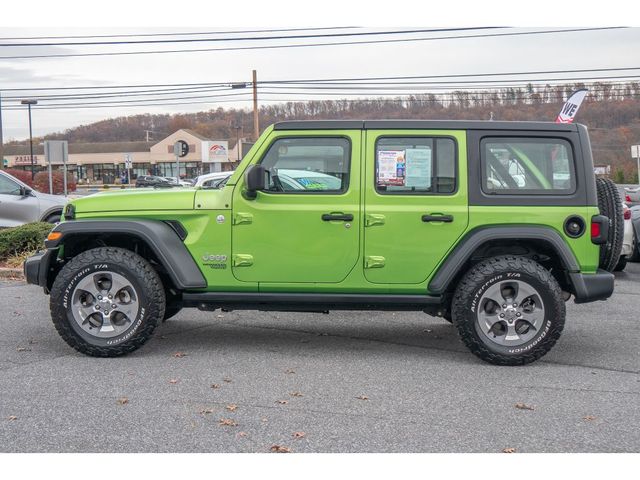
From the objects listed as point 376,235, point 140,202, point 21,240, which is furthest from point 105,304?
point 21,240

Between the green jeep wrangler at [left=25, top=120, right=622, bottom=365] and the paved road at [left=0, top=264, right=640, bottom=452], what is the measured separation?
43 centimetres

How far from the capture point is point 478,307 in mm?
6473

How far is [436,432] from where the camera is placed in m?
4.80

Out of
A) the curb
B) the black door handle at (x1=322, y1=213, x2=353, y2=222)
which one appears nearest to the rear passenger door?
the black door handle at (x1=322, y1=213, x2=353, y2=222)

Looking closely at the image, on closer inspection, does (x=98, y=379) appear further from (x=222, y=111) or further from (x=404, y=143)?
(x=222, y=111)

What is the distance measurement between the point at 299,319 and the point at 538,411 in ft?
12.0

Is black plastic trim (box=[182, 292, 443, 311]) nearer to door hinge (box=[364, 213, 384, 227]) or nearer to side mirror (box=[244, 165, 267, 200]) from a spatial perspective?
door hinge (box=[364, 213, 384, 227])

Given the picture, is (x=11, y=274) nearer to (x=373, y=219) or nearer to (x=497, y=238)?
(x=373, y=219)

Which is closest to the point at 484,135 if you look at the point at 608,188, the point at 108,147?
the point at 608,188

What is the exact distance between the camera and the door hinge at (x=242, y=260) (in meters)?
6.66

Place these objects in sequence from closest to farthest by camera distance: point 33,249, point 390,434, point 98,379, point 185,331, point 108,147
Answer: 1. point 390,434
2. point 98,379
3. point 185,331
4. point 33,249
5. point 108,147

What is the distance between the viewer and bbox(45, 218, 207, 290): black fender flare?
662 cm

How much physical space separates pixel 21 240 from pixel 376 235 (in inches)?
323

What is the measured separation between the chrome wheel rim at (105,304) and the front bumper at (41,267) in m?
0.41
